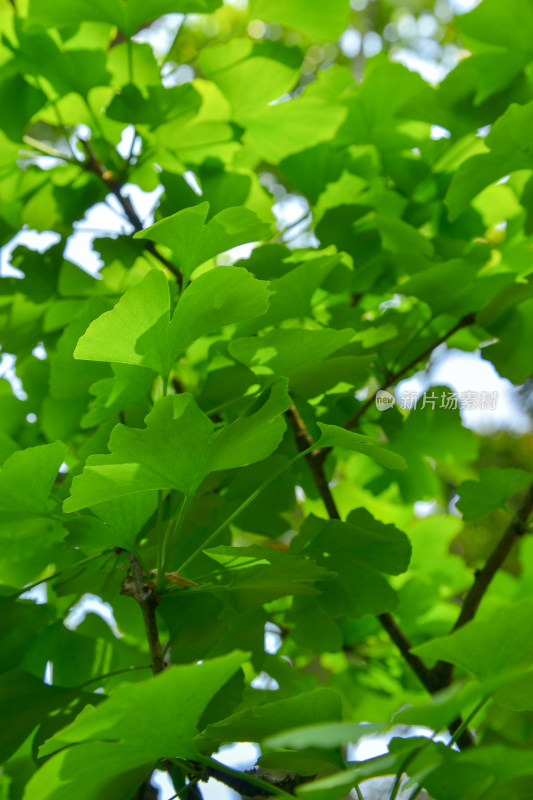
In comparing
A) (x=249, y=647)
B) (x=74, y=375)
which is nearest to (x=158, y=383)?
(x=74, y=375)

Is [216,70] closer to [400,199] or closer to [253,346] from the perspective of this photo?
[400,199]

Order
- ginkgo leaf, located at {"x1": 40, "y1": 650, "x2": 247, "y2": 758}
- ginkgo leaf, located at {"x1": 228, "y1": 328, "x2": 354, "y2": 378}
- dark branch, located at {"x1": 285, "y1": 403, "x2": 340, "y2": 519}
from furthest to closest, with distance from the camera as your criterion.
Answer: dark branch, located at {"x1": 285, "y1": 403, "x2": 340, "y2": 519} < ginkgo leaf, located at {"x1": 228, "y1": 328, "x2": 354, "y2": 378} < ginkgo leaf, located at {"x1": 40, "y1": 650, "x2": 247, "y2": 758}

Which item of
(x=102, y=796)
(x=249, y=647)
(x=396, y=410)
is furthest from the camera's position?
(x=396, y=410)

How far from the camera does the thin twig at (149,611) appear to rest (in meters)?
0.35

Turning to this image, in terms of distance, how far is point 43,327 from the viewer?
0.56 m

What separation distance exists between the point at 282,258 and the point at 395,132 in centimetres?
16

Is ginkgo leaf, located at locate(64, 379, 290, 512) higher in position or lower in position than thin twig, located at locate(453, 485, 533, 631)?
higher

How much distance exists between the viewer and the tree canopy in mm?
292

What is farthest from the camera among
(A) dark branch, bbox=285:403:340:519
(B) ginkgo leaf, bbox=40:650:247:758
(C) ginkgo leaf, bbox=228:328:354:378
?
(A) dark branch, bbox=285:403:340:519

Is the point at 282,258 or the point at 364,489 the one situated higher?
the point at 282,258

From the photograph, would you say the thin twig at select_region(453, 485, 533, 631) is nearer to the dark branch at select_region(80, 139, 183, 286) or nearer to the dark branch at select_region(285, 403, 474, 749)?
the dark branch at select_region(285, 403, 474, 749)

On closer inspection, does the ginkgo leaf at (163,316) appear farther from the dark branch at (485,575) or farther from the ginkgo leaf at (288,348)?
the dark branch at (485,575)

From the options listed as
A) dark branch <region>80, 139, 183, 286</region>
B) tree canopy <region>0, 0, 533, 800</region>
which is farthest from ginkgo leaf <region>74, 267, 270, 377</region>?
dark branch <region>80, 139, 183, 286</region>

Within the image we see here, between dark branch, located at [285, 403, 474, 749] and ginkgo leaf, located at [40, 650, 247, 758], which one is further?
dark branch, located at [285, 403, 474, 749]
